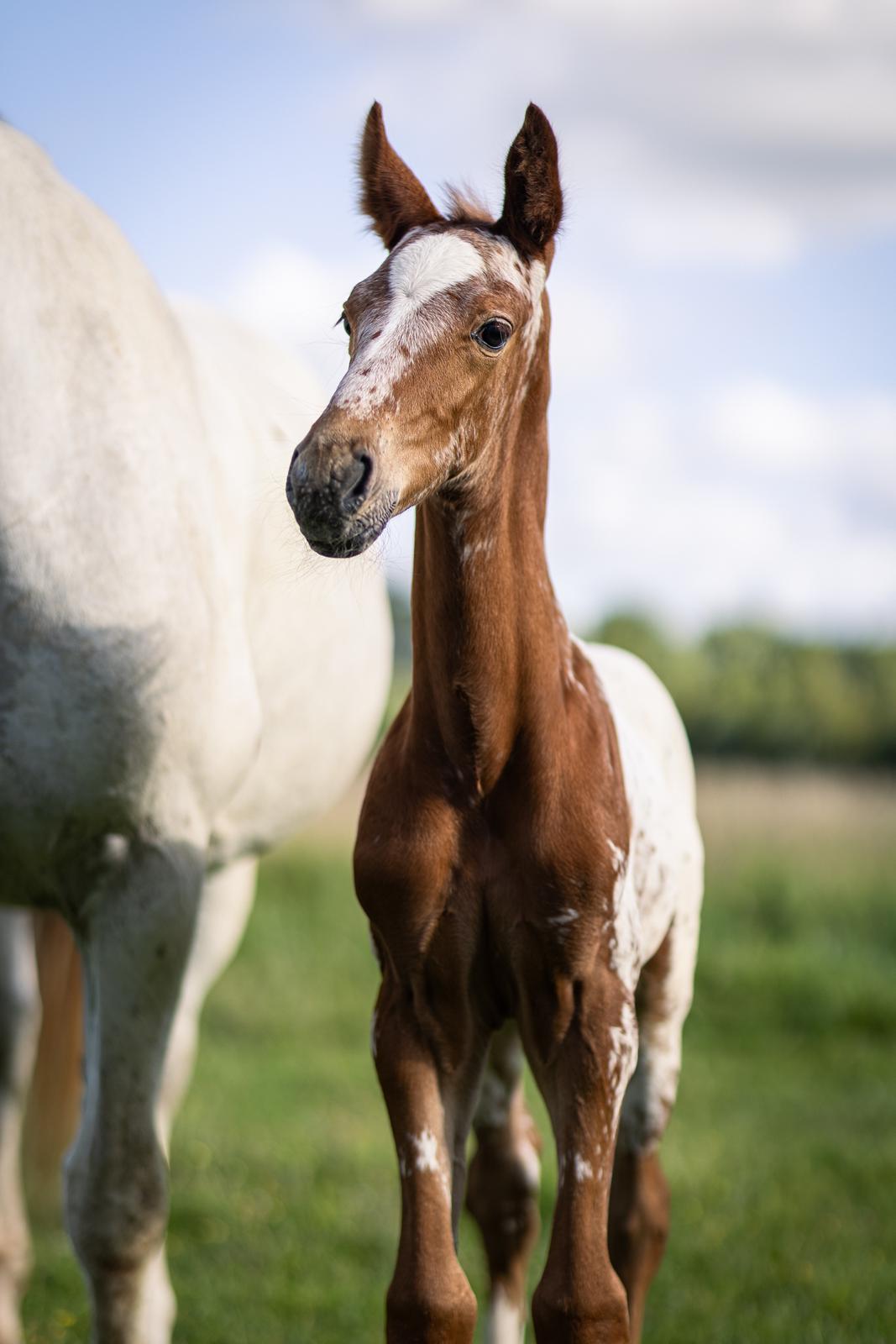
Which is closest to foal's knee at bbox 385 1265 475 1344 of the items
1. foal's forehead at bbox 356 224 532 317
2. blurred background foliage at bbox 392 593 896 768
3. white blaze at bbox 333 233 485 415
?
white blaze at bbox 333 233 485 415

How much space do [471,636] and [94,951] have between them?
1.04m

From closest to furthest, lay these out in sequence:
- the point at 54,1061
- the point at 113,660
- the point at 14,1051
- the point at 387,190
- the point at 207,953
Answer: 1. the point at 387,190
2. the point at 113,660
3. the point at 14,1051
4. the point at 207,953
5. the point at 54,1061

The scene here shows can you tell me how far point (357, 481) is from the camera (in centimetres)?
188

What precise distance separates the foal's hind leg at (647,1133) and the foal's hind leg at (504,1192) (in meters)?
0.29

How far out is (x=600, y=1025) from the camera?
7.44 feet

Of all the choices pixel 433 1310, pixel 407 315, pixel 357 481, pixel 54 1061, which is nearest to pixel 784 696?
pixel 54 1061

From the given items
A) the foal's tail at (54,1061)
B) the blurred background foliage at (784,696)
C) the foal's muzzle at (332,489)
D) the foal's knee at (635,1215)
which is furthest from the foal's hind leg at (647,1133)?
the blurred background foliage at (784,696)

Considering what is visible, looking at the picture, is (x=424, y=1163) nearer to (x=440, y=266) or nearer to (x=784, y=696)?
(x=440, y=266)

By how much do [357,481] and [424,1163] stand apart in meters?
1.12

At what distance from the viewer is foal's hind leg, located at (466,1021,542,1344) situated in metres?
3.00

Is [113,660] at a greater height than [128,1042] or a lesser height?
greater

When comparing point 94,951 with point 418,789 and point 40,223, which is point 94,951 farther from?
point 40,223

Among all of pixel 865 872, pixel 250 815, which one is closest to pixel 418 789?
pixel 250 815

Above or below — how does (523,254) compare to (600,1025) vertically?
above
